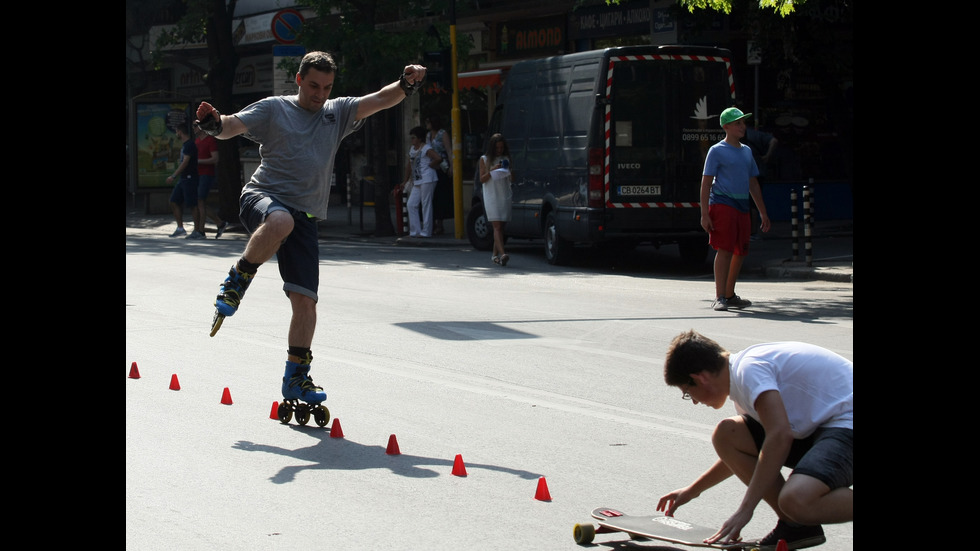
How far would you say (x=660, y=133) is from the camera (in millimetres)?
16297

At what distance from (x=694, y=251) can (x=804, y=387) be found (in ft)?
42.5

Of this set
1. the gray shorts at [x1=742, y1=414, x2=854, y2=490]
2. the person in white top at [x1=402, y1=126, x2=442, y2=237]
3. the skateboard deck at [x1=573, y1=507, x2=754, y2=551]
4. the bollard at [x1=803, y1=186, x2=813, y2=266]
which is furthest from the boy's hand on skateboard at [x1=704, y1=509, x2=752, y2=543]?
the person in white top at [x1=402, y1=126, x2=442, y2=237]

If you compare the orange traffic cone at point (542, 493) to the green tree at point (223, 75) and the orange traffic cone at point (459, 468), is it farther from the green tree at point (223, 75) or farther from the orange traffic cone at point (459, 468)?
the green tree at point (223, 75)

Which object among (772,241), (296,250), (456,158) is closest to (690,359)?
(296,250)

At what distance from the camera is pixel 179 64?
3738 cm

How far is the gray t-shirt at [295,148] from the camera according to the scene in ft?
22.7

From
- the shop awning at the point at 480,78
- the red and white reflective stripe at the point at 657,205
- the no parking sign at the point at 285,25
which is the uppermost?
the no parking sign at the point at 285,25

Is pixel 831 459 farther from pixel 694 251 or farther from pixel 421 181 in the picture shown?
pixel 421 181

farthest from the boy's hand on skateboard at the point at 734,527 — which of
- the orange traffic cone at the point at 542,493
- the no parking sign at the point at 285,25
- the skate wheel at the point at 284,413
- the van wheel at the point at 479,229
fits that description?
the no parking sign at the point at 285,25

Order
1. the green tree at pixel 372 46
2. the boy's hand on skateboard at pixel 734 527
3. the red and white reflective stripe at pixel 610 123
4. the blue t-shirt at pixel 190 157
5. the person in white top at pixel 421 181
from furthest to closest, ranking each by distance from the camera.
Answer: the blue t-shirt at pixel 190 157, the green tree at pixel 372 46, the person in white top at pixel 421 181, the red and white reflective stripe at pixel 610 123, the boy's hand on skateboard at pixel 734 527

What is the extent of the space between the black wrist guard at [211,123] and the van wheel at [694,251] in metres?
11.2
